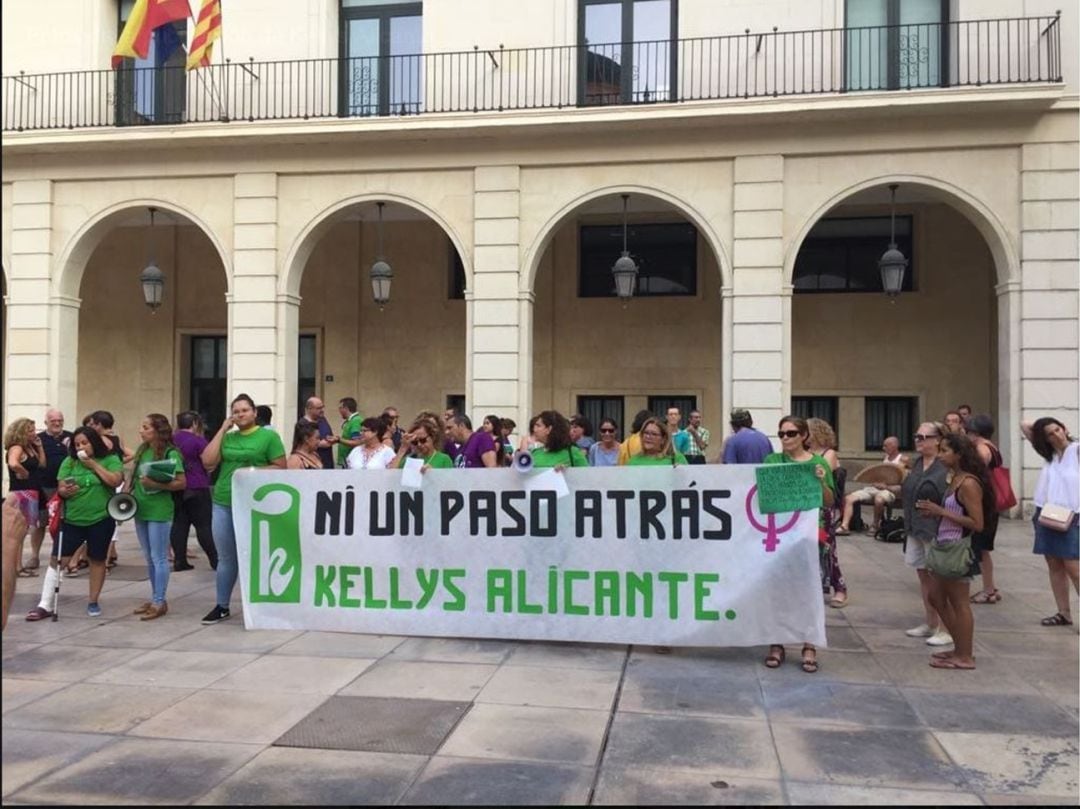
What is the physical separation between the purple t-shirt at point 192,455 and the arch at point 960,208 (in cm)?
960

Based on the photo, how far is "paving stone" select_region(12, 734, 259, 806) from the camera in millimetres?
4066

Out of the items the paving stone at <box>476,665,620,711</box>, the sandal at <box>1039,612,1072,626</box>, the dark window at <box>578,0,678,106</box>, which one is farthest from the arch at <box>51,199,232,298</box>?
the sandal at <box>1039,612,1072,626</box>

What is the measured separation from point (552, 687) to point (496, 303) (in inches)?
402

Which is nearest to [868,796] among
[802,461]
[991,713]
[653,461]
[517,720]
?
[991,713]

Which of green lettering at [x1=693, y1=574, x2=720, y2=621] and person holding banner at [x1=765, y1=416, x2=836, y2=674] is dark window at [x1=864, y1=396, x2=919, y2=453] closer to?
person holding banner at [x1=765, y1=416, x2=836, y2=674]

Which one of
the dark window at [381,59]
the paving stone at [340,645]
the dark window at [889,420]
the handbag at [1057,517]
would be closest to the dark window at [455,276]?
the dark window at [381,59]

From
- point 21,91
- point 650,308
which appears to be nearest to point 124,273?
point 21,91

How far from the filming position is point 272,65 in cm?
1600

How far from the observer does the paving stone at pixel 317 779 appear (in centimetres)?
404

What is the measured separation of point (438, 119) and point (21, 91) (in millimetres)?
8387

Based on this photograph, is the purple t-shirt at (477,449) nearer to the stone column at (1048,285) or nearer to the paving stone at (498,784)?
the paving stone at (498,784)

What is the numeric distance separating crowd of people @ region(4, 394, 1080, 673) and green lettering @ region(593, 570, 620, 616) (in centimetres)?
90

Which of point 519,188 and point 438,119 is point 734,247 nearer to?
point 519,188

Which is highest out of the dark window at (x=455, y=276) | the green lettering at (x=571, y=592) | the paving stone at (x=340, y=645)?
the dark window at (x=455, y=276)
